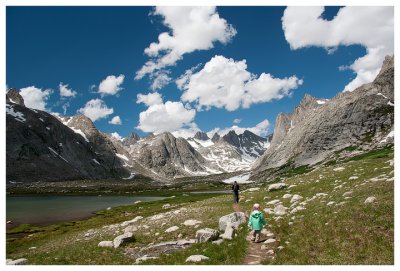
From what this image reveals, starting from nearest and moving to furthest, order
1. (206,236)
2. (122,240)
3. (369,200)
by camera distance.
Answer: (206,236) < (369,200) < (122,240)

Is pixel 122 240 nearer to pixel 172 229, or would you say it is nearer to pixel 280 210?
pixel 172 229

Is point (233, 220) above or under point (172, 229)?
above

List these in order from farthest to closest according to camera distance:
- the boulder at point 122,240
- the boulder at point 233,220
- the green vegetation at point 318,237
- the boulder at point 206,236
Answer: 1. the boulder at point 233,220
2. the boulder at point 122,240
3. the boulder at point 206,236
4. the green vegetation at point 318,237

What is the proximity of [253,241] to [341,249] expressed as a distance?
712 centimetres

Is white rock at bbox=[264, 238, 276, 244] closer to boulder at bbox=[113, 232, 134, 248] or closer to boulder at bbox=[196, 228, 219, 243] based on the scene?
boulder at bbox=[196, 228, 219, 243]

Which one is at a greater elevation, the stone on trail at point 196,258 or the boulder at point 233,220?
the boulder at point 233,220

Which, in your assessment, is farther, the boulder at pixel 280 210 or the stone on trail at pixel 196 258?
the boulder at pixel 280 210

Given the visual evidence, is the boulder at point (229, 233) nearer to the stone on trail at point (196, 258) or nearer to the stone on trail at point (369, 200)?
the stone on trail at point (196, 258)

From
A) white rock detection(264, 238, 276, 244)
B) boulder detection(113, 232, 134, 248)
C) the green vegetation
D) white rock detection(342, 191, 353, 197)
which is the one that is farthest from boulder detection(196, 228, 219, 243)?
white rock detection(342, 191, 353, 197)

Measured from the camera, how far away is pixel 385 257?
16781 millimetres

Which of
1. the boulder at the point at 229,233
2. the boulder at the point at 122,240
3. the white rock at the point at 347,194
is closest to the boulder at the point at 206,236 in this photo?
the boulder at the point at 229,233

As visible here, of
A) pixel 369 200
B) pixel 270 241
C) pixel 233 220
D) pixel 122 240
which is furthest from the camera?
pixel 233 220

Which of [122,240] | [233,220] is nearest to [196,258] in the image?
[233,220]
